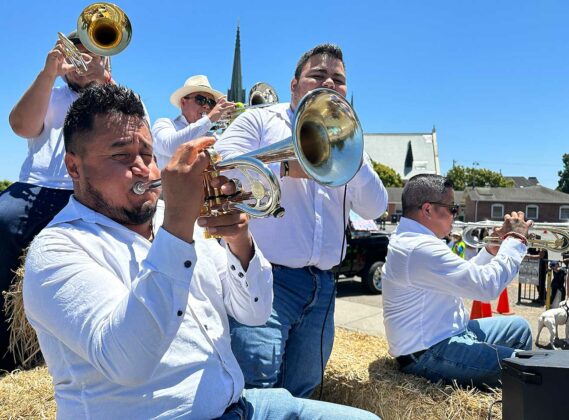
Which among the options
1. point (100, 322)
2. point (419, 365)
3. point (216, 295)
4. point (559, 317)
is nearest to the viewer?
point (100, 322)

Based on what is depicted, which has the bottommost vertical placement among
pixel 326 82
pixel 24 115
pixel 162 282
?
pixel 162 282

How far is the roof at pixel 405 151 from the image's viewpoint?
212ft

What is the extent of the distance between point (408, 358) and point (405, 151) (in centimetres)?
6581

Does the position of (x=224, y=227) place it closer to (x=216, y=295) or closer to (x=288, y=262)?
(x=216, y=295)

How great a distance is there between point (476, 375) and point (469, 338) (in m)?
0.24

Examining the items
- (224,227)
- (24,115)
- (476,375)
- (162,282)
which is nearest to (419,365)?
(476,375)

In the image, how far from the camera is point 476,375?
2562mm

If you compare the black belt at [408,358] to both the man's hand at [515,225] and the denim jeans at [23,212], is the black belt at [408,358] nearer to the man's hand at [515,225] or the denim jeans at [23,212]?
the man's hand at [515,225]

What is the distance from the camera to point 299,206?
7.95ft

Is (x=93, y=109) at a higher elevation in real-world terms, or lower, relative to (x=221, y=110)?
lower

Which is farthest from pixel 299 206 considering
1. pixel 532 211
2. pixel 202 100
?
pixel 532 211

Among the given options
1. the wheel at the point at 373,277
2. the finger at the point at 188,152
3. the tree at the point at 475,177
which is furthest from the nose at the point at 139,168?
the tree at the point at 475,177

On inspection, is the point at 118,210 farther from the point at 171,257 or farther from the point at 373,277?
the point at 373,277

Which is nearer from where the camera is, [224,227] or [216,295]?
[224,227]
